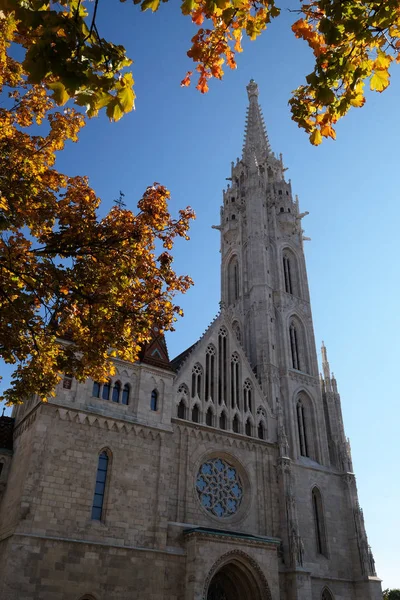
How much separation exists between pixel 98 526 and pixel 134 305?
12.6 metres

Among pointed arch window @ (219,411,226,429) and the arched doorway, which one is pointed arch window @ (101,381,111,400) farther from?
the arched doorway

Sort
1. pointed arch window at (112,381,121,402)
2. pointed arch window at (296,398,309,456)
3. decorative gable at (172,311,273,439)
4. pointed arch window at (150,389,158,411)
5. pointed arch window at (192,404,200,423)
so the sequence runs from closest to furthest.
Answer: pointed arch window at (112,381,121,402) < pointed arch window at (150,389,158,411) < pointed arch window at (192,404,200,423) < decorative gable at (172,311,273,439) < pointed arch window at (296,398,309,456)

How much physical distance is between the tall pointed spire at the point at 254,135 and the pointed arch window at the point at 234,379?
61.6 ft

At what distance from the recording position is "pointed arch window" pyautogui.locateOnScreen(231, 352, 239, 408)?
1056 inches

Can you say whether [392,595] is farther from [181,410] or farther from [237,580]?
[181,410]

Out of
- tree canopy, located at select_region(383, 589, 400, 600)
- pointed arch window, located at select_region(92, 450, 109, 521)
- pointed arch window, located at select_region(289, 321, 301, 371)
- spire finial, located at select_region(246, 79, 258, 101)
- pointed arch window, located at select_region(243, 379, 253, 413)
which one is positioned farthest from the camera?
tree canopy, located at select_region(383, 589, 400, 600)

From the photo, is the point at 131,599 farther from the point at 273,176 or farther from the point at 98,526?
the point at 273,176

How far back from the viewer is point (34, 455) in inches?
735

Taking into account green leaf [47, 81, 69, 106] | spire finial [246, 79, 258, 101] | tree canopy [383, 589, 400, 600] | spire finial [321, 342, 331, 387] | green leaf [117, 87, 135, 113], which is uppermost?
spire finial [246, 79, 258, 101]

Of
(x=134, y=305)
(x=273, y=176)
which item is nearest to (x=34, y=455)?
(x=134, y=305)

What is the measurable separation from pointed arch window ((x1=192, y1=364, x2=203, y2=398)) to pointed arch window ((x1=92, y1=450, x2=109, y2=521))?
620 cm

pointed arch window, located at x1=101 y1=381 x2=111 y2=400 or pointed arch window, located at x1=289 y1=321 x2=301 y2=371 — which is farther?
pointed arch window, located at x1=289 y1=321 x2=301 y2=371

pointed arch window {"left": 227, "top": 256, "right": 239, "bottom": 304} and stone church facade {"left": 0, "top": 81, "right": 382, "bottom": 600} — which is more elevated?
pointed arch window {"left": 227, "top": 256, "right": 239, "bottom": 304}

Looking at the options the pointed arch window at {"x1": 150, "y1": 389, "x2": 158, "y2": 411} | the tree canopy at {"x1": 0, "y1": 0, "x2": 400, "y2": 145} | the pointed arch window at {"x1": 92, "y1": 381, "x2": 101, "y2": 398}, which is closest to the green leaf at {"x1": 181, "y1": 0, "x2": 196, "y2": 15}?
the tree canopy at {"x1": 0, "y1": 0, "x2": 400, "y2": 145}
